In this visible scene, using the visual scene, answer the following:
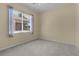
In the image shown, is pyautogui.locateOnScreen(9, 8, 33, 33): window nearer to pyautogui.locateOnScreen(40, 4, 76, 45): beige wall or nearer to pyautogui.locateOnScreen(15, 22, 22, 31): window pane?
pyautogui.locateOnScreen(15, 22, 22, 31): window pane

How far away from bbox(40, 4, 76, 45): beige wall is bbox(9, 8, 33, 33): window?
121 centimetres

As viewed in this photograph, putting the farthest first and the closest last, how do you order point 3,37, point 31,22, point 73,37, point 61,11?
point 31,22, point 61,11, point 73,37, point 3,37

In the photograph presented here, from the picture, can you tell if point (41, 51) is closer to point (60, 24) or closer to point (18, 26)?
point (18, 26)

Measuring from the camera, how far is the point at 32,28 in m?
5.77

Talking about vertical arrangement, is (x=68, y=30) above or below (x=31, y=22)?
below

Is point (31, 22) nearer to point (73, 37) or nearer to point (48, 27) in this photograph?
point (48, 27)

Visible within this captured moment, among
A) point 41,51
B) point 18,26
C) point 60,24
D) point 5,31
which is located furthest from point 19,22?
point 60,24

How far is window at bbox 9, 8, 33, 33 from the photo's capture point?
3982 mm

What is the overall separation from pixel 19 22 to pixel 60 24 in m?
2.49

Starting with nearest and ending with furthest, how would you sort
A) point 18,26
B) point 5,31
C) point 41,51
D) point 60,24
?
point 41,51 → point 5,31 → point 18,26 → point 60,24

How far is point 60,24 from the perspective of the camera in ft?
17.4

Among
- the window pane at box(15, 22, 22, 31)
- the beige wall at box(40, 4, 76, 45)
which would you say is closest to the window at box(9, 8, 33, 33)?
the window pane at box(15, 22, 22, 31)

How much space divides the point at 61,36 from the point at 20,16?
109 inches

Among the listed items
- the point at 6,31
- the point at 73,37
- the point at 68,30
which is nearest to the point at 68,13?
the point at 68,30
